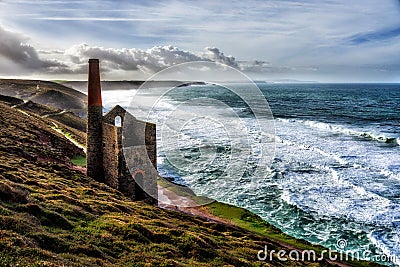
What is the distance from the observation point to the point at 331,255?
18.9m

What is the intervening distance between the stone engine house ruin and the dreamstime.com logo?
29.3 ft

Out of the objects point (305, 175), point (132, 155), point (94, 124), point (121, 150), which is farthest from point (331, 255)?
point (94, 124)

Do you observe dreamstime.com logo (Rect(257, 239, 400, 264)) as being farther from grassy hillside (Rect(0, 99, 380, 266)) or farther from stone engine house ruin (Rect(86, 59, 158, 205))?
stone engine house ruin (Rect(86, 59, 158, 205))

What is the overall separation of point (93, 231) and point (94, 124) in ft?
39.7

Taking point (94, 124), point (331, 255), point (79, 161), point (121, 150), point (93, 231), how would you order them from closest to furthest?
point (93, 231) < point (331, 255) < point (121, 150) < point (94, 124) < point (79, 161)

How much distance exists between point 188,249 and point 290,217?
40.4 ft

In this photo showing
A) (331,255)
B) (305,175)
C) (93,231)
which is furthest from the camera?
(305,175)

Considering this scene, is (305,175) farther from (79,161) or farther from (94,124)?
(79,161)

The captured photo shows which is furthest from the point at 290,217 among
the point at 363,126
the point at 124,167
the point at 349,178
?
the point at 363,126

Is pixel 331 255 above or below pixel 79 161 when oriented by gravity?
below

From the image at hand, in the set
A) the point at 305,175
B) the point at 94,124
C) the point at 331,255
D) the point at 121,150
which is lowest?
the point at 331,255

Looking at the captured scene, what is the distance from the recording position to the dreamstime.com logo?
16.9 meters

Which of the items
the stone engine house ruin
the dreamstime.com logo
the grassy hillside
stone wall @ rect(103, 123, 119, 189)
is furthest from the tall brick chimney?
the dreamstime.com logo

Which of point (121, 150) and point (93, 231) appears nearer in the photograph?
point (93, 231)
